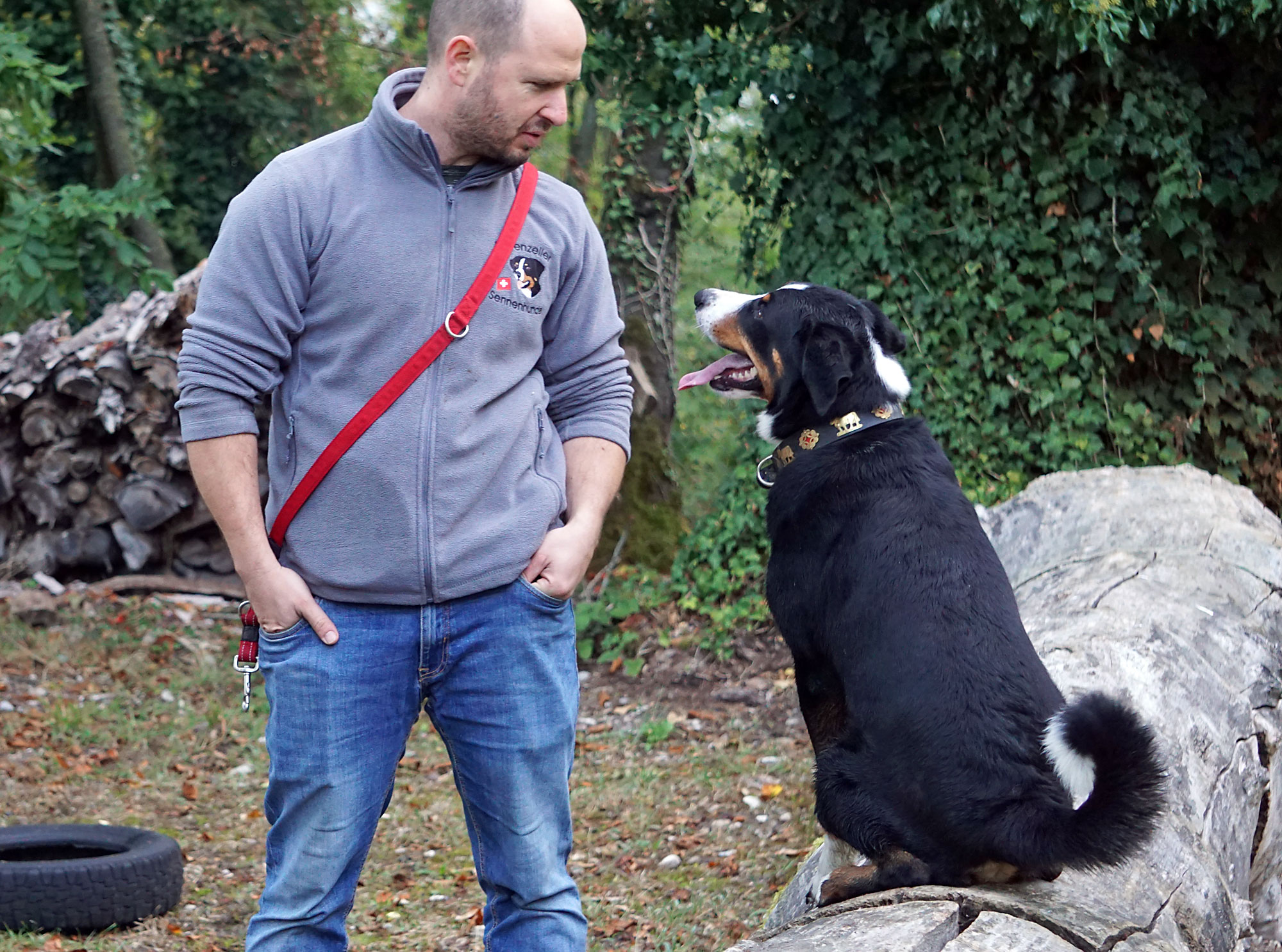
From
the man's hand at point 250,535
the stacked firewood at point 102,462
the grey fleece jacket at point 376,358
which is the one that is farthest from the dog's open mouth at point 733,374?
the stacked firewood at point 102,462

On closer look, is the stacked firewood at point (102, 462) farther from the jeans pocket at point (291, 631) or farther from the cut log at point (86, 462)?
the jeans pocket at point (291, 631)

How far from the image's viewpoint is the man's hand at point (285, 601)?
218cm

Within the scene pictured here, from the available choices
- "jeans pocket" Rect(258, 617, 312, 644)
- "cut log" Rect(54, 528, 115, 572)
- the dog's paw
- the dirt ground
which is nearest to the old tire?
the dirt ground

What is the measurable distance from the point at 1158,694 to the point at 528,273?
2.30 meters

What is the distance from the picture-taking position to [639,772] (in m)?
5.30

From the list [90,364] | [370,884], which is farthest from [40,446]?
[370,884]

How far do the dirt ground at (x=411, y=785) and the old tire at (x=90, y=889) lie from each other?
0.05 metres

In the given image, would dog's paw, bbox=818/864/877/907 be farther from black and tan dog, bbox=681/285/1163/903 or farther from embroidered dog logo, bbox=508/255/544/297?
embroidered dog logo, bbox=508/255/544/297

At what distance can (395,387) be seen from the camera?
221 cm

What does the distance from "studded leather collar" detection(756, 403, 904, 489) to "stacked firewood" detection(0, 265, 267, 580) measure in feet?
17.5

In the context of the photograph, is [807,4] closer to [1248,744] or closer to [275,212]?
[1248,744]

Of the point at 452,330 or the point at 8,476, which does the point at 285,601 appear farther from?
the point at 8,476

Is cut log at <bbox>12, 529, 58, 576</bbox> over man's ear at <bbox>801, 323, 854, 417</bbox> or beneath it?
beneath

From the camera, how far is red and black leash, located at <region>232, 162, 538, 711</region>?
221 centimetres
